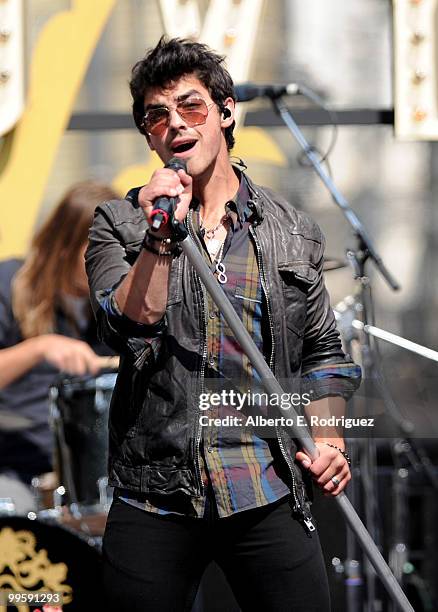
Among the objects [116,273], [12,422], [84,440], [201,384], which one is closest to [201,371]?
[201,384]

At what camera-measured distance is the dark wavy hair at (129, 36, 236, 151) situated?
1.97 m

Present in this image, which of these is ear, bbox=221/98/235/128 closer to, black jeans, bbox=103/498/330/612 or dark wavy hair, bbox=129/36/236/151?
dark wavy hair, bbox=129/36/236/151

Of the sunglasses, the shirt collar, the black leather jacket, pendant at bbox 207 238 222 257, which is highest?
the sunglasses

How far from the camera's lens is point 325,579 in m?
1.99

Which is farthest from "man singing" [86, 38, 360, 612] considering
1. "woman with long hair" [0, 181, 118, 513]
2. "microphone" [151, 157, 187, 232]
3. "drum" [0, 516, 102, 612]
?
"woman with long hair" [0, 181, 118, 513]

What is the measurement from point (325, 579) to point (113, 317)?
0.70m

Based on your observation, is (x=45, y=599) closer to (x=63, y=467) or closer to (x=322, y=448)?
(x=63, y=467)

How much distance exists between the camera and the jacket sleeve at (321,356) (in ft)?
6.70

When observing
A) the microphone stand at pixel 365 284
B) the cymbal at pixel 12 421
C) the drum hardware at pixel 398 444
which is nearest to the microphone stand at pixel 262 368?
the microphone stand at pixel 365 284

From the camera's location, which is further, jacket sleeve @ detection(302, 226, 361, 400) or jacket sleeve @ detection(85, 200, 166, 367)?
jacket sleeve @ detection(302, 226, 361, 400)

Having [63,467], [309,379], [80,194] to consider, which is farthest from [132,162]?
[309,379]

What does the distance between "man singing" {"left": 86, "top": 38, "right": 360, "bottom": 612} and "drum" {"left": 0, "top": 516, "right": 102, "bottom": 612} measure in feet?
3.25

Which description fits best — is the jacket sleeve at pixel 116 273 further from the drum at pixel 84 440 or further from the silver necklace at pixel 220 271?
the drum at pixel 84 440

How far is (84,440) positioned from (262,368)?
1643 millimetres
